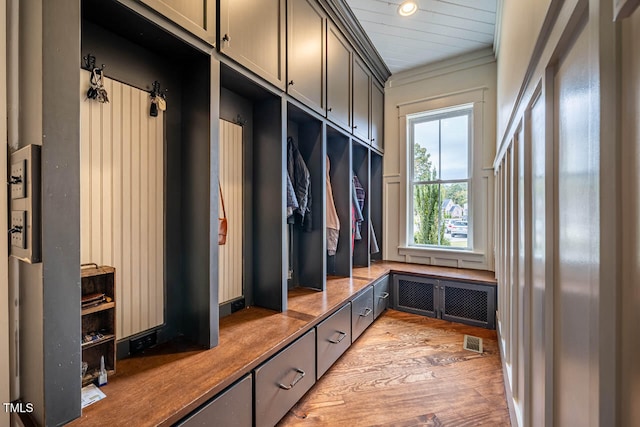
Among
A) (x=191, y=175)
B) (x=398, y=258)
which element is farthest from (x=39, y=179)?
(x=398, y=258)

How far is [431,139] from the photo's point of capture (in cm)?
344

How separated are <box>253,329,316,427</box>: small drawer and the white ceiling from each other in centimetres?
267

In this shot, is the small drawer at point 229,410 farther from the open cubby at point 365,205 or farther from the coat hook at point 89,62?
the open cubby at point 365,205

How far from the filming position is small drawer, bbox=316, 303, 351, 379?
1.83 metres

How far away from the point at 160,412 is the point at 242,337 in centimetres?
57

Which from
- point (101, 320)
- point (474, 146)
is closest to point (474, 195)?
point (474, 146)

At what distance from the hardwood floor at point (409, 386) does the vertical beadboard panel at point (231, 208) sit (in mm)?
828

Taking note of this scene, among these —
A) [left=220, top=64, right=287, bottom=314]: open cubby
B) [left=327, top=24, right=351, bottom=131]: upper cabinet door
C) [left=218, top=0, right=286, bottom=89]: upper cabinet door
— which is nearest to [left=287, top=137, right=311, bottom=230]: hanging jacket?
[left=220, top=64, right=287, bottom=314]: open cubby

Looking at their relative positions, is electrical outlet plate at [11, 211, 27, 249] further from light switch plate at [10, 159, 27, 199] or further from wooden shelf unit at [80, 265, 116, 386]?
wooden shelf unit at [80, 265, 116, 386]

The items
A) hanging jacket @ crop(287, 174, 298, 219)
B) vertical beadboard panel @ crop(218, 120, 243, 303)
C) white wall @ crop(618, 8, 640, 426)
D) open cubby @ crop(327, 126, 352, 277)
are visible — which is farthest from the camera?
open cubby @ crop(327, 126, 352, 277)

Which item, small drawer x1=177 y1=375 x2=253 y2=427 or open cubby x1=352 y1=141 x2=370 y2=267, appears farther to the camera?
open cubby x1=352 y1=141 x2=370 y2=267

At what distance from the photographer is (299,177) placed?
2242 mm

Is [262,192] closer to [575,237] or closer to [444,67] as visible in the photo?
[575,237]

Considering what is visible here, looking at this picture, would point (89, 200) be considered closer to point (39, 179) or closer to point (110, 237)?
point (110, 237)
